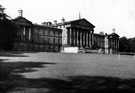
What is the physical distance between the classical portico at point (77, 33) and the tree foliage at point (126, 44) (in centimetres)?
3443

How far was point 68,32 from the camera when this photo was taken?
323 feet

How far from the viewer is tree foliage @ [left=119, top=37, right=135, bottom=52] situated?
131 meters

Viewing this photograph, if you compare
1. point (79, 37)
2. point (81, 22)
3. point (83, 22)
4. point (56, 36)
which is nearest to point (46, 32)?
point (56, 36)

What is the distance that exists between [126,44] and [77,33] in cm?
4651

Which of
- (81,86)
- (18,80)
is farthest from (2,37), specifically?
(81,86)

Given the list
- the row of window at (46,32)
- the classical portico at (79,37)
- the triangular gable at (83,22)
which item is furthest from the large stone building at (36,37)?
the triangular gable at (83,22)

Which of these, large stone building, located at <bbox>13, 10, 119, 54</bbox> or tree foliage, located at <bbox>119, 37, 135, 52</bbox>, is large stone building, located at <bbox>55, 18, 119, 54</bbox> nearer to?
large stone building, located at <bbox>13, 10, 119, 54</bbox>

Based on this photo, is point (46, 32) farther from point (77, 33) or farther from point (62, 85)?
point (62, 85)

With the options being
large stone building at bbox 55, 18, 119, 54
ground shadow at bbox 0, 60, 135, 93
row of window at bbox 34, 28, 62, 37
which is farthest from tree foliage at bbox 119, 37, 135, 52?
ground shadow at bbox 0, 60, 135, 93

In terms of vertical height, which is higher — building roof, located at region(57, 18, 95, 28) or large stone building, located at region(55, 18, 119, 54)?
building roof, located at region(57, 18, 95, 28)

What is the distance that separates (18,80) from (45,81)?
1.46 m

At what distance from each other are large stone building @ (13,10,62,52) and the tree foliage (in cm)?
5003

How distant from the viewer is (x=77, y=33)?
10188 cm

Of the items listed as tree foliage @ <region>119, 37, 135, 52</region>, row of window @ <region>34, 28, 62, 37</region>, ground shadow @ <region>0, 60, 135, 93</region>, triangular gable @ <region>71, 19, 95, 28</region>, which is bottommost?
ground shadow @ <region>0, 60, 135, 93</region>
